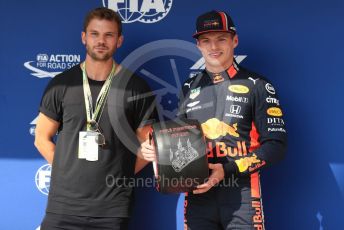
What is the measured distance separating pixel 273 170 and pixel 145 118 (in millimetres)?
905

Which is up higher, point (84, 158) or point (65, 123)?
point (65, 123)

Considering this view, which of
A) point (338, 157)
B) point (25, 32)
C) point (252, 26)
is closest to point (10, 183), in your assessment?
point (25, 32)

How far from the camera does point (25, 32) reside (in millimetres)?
2850

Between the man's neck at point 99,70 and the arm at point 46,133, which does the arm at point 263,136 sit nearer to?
the man's neck at point 99,70

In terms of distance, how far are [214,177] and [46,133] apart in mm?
1016

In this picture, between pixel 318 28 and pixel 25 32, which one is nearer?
pixel 318 28

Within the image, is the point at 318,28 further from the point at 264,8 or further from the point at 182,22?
the point at 182,22

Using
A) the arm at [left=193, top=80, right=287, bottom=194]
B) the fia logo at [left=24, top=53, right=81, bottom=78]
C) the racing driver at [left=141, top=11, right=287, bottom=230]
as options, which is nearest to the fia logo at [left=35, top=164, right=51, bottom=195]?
the fia logo at [left=24, top=53, right=81, bottom=78]

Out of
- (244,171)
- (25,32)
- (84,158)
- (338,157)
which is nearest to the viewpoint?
(244,171)

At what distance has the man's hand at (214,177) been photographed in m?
2.00

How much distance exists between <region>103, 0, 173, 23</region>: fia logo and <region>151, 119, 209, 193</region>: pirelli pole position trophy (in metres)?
1.08

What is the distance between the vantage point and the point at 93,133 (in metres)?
2.27

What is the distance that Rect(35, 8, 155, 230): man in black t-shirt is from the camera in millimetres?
2246

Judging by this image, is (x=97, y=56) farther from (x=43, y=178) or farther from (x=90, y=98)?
(x=43, y=178)
